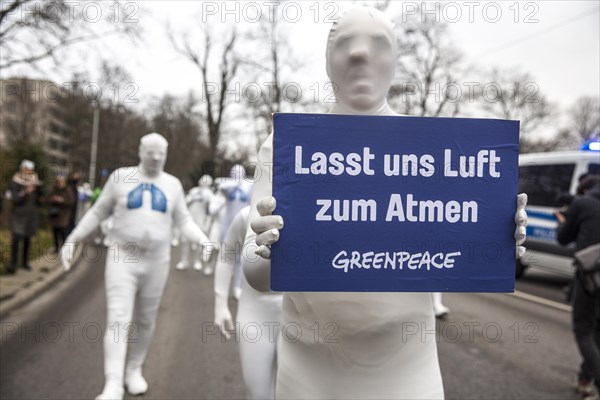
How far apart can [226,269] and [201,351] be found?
2.19 m

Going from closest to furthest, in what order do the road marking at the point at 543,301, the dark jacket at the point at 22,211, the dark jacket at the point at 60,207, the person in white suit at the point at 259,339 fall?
the person in white suit at the point at 259,339 → the road marking at the point at 543,301 → the dark jacket at the point at 22,211 → the dark jacket at the point at 60,207

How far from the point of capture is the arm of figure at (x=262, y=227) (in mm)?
1624

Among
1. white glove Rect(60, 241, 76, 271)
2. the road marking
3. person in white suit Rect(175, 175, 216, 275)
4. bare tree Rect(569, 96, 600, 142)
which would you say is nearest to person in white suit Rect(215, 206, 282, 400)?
white glove Rect(60, 241, 76, 271)

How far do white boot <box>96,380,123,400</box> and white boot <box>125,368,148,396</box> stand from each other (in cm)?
36

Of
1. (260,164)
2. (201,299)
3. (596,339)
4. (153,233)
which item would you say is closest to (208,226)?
(201,299)

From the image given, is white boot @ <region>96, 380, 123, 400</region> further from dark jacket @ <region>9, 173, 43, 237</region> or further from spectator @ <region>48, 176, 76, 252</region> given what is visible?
spectator @ <region>48, 176, 76, 252</region>

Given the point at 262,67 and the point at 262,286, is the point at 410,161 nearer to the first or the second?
the point at 262,286

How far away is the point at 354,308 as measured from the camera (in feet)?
6.02

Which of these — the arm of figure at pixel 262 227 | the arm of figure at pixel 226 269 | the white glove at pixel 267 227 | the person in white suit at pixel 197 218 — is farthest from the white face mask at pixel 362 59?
the person in white suit at pixel 197 218

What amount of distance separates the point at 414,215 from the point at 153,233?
2.90 meters

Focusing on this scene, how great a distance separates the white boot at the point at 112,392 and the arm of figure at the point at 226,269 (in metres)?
1.07

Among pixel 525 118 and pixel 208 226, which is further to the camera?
pixel 525 118

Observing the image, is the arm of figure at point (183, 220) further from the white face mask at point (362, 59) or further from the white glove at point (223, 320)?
the white face mask at point (362, 59)

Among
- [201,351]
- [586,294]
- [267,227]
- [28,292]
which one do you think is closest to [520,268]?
[586,294]
